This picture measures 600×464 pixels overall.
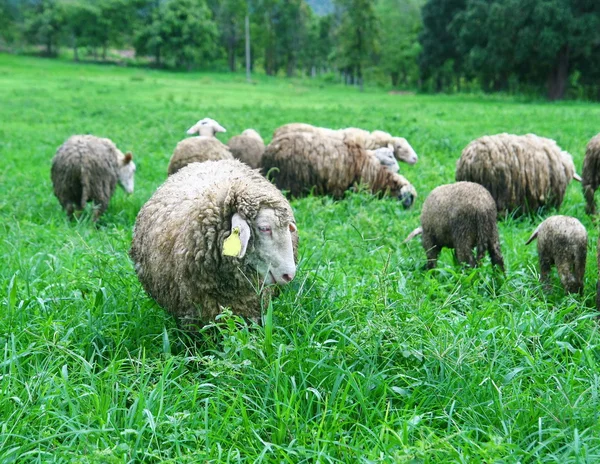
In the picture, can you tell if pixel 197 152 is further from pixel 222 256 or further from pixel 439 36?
pixel 439 36

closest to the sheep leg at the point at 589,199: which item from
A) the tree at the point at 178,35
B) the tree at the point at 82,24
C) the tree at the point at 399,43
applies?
the tree at the point at 399,43

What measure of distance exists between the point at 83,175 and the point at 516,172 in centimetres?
490

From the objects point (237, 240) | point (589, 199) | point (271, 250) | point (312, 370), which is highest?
point (237, 240)

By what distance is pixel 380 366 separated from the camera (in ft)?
9.64

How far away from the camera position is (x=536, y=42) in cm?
2630

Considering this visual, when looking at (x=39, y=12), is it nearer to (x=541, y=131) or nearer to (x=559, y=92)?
(x=559, y=92)

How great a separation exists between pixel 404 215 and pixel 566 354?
12.0 ft

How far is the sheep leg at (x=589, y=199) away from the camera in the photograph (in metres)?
6.11

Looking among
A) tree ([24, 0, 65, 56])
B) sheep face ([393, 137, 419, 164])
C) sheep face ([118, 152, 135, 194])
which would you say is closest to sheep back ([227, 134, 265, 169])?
sheep face ([118, 152, 135, 194])

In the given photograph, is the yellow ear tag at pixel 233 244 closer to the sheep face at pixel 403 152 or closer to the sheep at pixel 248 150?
the sheep at pixel 248 150

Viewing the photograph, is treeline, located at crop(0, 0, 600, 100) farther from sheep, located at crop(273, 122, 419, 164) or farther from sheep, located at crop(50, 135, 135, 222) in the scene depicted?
sheep, located at crop(50, 135, 135, 222)

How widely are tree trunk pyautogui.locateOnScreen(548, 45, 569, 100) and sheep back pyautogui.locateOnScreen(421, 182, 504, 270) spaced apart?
26.5 m

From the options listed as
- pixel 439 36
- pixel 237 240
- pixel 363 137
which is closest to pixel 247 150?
pixel 363 137

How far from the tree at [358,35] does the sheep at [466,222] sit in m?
45.9
